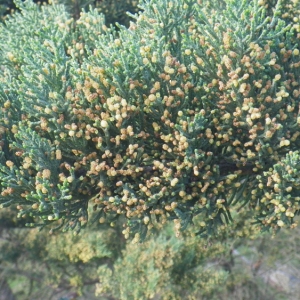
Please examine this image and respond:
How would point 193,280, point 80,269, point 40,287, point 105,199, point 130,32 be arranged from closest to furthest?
point 105,199 → point 130,32 → point 193,280 → point 80,269 → point 40,287

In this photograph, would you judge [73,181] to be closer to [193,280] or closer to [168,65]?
[168,65]

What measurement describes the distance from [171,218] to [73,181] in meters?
1.19

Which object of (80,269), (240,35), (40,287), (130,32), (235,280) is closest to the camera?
(240,35)

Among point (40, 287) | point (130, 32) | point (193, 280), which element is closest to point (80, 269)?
point (40, 287)

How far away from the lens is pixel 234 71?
185 inches

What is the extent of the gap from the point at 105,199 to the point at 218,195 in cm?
133

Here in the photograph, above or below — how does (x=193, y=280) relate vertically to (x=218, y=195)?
below

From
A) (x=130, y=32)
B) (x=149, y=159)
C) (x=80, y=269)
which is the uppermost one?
(x=130, y=32)

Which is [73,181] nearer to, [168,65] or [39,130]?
[39,130]

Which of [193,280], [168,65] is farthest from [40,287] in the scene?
[168,65]

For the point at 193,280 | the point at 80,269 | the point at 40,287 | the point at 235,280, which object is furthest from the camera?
the point at 40,287

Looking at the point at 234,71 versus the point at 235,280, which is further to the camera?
the point at 235,280

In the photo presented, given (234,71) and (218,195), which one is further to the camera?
(218,195)

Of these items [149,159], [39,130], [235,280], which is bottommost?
[235,280]
